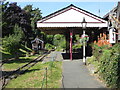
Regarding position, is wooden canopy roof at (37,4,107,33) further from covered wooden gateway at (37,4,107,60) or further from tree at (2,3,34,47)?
tree at (2,3,34,47)

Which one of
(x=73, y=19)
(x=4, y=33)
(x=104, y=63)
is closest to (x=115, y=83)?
(x=104, y=63)

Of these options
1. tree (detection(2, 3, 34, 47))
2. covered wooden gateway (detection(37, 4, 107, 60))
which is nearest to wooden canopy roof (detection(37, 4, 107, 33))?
covered wooden gateway (detection(37, 4, 107, 60))

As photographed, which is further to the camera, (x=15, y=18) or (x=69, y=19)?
(x=15, y=18)

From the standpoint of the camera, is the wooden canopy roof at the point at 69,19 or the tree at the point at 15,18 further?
the tree at the point at 15,18

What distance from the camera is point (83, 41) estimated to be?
18.4 metres

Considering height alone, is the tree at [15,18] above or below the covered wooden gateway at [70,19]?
above

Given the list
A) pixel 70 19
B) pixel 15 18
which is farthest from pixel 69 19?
pixel 15 18

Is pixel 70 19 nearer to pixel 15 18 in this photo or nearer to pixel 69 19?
pixel 69 19

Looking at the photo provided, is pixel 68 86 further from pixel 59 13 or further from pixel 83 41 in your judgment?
pixel 59 13

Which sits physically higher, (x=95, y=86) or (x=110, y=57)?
(x=110, y=57)

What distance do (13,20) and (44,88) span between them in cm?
4230

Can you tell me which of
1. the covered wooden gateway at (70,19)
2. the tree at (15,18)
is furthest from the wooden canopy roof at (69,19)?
the tree at (15,18)

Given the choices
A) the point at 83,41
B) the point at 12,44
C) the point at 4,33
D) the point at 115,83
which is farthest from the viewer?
the point at 4,33

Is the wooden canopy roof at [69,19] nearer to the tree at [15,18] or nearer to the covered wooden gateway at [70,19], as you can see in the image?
the covered wooden gateway at [70,19]
